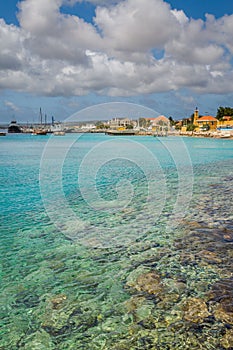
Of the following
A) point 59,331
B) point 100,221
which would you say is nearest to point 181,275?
point 59,331

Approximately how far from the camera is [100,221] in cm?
855

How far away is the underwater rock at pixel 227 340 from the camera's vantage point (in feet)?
10.9

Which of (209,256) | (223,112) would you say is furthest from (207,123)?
(209,256)

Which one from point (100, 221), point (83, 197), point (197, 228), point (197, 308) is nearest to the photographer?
point (197, 308)

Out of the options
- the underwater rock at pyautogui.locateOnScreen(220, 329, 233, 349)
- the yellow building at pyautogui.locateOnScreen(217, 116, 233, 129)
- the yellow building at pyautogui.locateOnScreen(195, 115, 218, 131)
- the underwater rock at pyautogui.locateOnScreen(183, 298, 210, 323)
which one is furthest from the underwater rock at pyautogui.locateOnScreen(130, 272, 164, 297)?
the yellow building at pyautogui.locateOnScreen(195, 115, 218, 131)

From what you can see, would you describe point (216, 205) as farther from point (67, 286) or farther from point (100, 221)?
point (67, 286)

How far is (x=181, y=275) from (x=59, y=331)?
2.20m

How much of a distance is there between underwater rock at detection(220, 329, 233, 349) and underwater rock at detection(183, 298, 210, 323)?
353 mm

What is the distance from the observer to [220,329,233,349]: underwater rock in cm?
332

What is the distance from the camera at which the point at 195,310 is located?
13.1ft

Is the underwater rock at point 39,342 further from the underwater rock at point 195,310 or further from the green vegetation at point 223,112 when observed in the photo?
the green vegetation at point 223,112

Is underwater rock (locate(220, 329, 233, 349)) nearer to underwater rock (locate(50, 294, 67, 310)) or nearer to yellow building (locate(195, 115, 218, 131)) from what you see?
underwater rock (locate(50, 294, 67, 310))

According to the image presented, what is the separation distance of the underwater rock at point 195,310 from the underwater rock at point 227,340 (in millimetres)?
353

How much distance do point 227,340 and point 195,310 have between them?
0.62 meters
